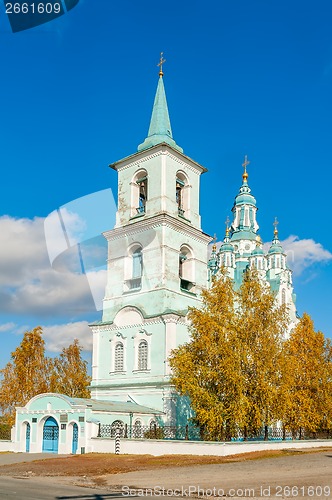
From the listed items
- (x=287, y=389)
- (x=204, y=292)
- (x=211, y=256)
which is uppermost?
(x=211, y=256)

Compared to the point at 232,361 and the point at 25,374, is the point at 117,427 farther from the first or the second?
the point at 25,374

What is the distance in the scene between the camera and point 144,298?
31328 millimetres

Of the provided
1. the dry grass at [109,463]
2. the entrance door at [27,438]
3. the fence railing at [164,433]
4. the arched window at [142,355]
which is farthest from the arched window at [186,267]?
the dry grass at [109,463]

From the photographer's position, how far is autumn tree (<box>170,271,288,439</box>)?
76.1 feet

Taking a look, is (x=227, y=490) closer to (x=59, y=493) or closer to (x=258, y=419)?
(x=59, y=493)

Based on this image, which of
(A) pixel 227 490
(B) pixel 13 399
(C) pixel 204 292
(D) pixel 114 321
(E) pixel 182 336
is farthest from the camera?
(B) pixel 13 399

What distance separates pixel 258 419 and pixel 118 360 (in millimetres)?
10649

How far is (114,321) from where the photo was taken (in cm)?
3203

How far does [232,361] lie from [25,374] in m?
18.6

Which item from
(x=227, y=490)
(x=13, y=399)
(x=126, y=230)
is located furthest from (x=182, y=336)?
(x=227, y=490)

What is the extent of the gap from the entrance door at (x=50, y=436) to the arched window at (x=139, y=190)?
42.4ft

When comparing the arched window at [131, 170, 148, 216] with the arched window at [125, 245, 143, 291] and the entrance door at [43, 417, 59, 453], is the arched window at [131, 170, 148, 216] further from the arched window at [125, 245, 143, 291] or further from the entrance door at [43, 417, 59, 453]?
the entrance door at [43, 417, 59, 453]

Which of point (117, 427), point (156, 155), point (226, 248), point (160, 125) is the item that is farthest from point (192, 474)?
point (226, 248)

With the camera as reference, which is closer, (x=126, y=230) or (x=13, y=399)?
(x=126, y=230)
